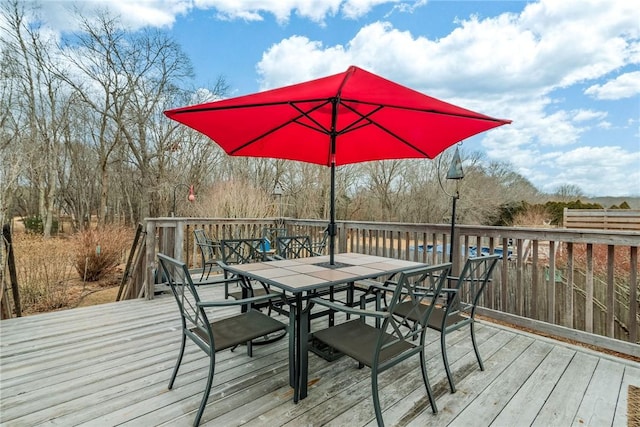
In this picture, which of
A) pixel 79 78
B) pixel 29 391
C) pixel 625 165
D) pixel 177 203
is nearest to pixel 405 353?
pixel 29 391

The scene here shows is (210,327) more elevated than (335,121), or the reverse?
(335,121)

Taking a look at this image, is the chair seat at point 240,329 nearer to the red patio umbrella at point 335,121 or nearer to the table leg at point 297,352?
the table leg at point 297,352

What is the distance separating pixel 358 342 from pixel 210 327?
0.87 m

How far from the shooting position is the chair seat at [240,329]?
5.99 ft

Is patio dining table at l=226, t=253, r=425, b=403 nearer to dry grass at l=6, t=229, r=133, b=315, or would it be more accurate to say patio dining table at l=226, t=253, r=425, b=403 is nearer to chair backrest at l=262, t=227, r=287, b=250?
chair backrest at l=262, t=227, r=287, b=250

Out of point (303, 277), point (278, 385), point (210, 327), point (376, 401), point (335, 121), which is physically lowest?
point (278, 385)

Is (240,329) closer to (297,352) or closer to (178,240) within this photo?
(297,352)

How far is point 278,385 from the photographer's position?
2068mm

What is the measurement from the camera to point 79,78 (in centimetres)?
1223

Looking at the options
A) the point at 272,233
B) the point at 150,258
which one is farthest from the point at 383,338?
the point at 272,233

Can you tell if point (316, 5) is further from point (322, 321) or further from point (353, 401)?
point (353, 401)

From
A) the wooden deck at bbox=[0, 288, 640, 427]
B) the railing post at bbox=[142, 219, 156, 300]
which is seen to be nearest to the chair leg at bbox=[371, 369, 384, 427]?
the wooden deck at bbox=[0, 288, 640, 427]

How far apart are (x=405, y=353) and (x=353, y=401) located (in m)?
0.48

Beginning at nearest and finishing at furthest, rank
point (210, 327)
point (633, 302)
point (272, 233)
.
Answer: point (210, 327) < point (633, 302) < point (272, 233)
